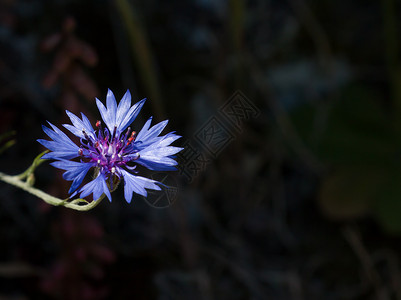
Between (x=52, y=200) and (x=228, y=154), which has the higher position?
(x=228, y=154)

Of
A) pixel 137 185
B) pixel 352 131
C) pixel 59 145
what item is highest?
pixel 352 131

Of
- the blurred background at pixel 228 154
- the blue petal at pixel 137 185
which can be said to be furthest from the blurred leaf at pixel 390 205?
the blue petal at pixel 137 185

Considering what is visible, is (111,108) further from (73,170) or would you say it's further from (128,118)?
(73,170)

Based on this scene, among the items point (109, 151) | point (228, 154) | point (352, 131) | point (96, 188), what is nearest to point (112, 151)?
point (109, 151)

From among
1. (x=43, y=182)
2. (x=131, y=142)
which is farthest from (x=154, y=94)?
(x=131, y=142)

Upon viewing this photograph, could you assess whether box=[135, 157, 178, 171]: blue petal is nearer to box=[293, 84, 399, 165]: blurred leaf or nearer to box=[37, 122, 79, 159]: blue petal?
box=[37, 122, 79, 159]: blue petal

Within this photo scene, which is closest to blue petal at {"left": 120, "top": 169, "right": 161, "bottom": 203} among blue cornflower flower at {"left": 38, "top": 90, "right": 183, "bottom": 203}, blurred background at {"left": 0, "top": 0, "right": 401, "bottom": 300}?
blue cornflower flower at {"left": 38, "top": 90, "right": 183, "bottom": 203}
